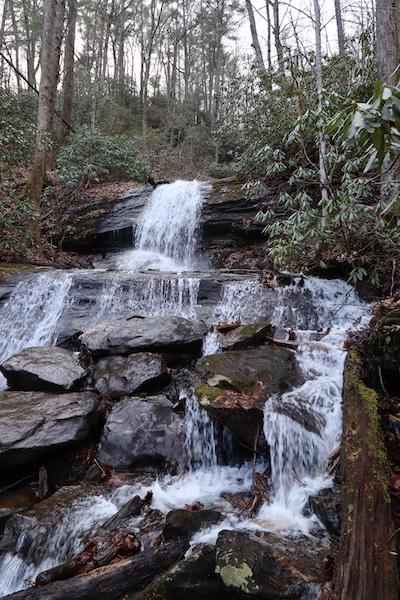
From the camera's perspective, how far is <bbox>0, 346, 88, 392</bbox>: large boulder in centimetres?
431

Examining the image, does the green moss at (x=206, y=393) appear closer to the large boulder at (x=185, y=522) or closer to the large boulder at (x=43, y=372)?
the large boulder at (x=185, y=522)

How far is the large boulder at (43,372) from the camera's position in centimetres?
431

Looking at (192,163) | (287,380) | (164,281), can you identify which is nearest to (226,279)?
(164,281)

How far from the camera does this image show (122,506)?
2.95 m

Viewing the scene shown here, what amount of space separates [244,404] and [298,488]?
879mm

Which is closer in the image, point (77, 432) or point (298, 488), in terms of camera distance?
point (298, 488)

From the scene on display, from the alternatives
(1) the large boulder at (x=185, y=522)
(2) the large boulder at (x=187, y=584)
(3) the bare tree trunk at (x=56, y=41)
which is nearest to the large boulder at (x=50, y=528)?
(1) the large boulder at (x=185, y=522)

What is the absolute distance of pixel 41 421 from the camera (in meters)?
3.63

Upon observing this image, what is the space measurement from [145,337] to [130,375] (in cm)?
68

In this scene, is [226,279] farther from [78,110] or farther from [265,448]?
[78,110]

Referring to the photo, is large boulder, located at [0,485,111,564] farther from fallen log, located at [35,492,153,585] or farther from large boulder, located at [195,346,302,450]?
large boulder, located at [195,346,302,450]

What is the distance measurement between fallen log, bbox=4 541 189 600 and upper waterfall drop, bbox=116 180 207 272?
8.32 m

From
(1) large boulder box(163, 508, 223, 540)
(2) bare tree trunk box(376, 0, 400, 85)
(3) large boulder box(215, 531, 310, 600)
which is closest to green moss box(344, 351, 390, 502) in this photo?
(3) large boulder box(215, 531, 310, 600)

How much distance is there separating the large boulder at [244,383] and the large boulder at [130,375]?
0.70 meters
